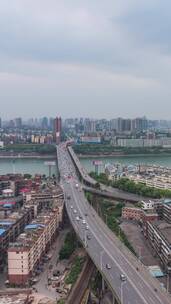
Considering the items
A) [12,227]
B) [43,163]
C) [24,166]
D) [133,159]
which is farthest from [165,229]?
[133,159]

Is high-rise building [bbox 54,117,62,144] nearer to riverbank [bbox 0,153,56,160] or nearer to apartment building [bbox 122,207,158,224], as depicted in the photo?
riverbank [bbox 0,153,56,160]

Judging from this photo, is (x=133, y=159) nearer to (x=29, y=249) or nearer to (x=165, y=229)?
(x=165, y=229)

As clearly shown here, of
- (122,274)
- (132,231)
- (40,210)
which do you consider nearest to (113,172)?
(40,210)

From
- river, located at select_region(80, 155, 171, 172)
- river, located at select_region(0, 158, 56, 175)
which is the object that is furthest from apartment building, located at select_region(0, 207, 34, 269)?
river, located at select_region(80, 155, 171, 172)

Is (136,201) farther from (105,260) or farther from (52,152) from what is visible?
(52,152)

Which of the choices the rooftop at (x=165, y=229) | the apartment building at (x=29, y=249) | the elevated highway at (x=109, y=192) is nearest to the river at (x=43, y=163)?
the elevated highway at (x=109, y=192)

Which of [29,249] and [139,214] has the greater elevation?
[29,249]
